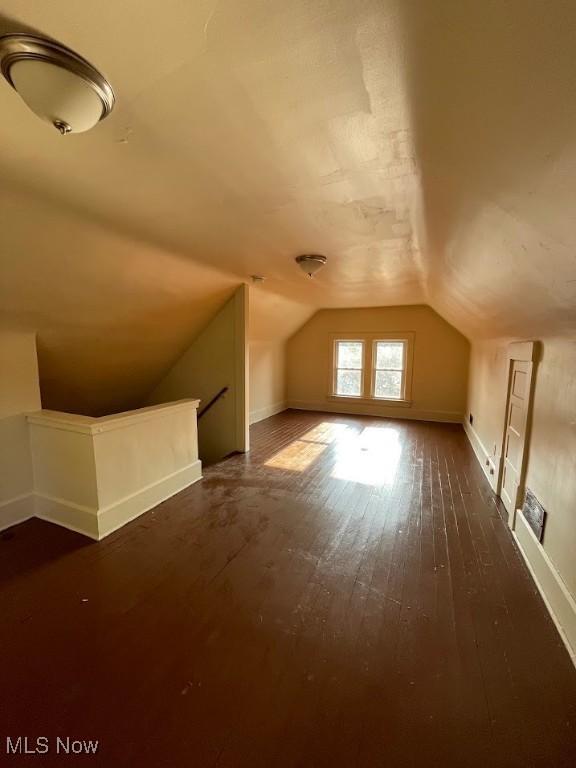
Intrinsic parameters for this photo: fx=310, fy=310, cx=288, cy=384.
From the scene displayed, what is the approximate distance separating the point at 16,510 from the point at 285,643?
7.67ft

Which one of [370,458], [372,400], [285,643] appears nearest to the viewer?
[285,643]

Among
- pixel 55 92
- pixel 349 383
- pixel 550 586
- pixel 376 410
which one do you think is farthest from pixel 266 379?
pixel 55 92

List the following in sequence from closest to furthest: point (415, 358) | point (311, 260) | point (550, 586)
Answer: point (550, 586)
point (311, 260)
point (415, 358)

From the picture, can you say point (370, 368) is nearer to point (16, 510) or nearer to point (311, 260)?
point (311, 260)

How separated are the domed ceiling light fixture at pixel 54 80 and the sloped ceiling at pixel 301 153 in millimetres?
38

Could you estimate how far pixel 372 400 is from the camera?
6.53 m

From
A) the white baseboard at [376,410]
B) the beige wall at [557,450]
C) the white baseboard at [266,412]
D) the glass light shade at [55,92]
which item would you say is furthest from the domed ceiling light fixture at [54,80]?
the white baseboard at [376,410]

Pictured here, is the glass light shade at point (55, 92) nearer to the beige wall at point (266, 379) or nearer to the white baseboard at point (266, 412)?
the beige wall at point (266, 379)

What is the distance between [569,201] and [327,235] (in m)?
1.46

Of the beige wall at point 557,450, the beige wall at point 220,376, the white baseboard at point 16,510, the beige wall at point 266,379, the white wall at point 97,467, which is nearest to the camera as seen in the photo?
A: the beige wall at point 557,450

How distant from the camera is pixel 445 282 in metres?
2.98

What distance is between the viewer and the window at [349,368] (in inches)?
261

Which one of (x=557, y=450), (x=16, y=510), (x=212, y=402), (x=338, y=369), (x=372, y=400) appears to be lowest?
(x=16, y=510)

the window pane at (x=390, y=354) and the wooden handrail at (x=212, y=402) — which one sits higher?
the window pane at (x=390, y=354)
